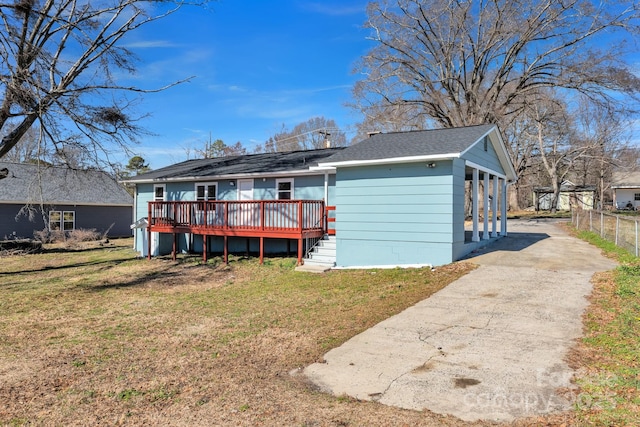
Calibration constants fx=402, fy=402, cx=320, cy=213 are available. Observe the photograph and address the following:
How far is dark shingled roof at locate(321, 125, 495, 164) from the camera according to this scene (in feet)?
33.4

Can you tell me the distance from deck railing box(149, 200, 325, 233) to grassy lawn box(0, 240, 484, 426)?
4.97ft

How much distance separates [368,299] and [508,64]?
67.4ft

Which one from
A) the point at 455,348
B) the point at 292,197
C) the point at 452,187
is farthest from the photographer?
the point at 292,197

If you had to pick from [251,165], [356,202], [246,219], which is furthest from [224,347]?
[251,165]

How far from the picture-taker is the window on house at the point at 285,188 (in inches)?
548

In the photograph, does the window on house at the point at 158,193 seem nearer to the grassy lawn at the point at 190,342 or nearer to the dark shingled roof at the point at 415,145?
the grassy lawn at the point at 190,342

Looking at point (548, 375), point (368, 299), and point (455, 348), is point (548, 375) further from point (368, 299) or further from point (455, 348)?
point (368, 299)

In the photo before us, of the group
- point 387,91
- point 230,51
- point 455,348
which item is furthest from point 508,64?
point 455,348

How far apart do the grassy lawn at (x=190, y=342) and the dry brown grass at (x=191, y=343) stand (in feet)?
0.06

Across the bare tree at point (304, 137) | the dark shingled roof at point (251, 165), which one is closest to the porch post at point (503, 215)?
the dark shingled roof at point (251, 165)

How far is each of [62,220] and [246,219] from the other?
16.5 meters

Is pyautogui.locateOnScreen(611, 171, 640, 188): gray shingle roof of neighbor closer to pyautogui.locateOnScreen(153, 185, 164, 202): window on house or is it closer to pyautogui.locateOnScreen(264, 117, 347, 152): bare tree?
pyautogui.locateOnScreen(264, 117, 347, 152): bare tree

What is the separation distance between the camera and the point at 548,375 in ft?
12.9

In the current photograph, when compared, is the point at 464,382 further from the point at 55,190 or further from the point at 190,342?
the point at 55,190
